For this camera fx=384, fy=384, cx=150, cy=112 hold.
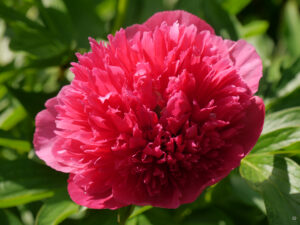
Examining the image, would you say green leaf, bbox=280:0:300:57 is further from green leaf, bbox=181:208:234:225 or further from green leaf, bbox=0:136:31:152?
green leaf, bbox=0:136:31:152

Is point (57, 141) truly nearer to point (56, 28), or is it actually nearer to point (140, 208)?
point (140, 208)

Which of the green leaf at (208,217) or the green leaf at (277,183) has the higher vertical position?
the green leaf at (277,183)

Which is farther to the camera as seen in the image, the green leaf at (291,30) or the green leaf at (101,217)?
the green leaf at (291,30)

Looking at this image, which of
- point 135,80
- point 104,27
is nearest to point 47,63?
point 104,27

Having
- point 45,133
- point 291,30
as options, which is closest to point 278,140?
point 45,133

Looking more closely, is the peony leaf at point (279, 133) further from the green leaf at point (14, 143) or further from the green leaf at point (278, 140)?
the green leaf at point (14, 143)

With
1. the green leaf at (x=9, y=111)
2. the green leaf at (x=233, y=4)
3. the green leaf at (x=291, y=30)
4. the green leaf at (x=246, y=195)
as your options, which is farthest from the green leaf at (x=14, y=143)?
the green leaf at (x=291, y=30)

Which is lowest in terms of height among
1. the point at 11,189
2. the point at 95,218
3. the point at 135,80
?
the point at 95,218

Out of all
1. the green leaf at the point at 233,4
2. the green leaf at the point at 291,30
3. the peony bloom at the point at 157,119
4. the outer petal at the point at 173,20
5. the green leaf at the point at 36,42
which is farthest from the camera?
the green leaf at the point at 291,30
